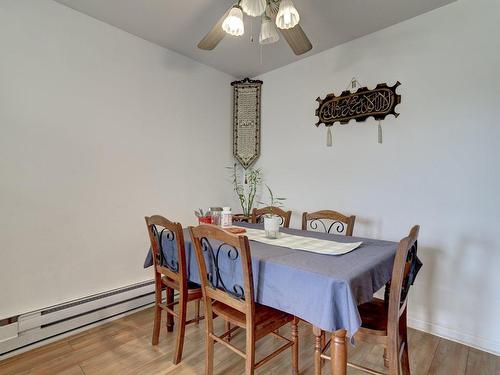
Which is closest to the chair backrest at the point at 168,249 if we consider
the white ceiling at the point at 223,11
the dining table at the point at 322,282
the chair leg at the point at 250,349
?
the dining table at the point at 322,282

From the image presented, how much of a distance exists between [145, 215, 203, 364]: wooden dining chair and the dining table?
0.35m

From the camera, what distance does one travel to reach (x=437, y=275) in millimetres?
2068

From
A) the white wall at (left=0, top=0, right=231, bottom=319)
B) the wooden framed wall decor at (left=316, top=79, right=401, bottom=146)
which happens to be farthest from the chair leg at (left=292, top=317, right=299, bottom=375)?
the wooden framed wall decor at (left=316, top=79, right=401, bottom=146)

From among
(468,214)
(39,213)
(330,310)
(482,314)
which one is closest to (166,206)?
(39,213)

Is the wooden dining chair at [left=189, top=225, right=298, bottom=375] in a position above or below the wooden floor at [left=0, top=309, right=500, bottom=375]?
above

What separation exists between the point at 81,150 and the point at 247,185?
1.86 metres

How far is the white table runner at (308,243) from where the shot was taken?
1477mm

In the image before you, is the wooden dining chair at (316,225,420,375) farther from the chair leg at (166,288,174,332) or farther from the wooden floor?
the chair leg at (166,288,174,332)

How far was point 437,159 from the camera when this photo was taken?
6.74 feet

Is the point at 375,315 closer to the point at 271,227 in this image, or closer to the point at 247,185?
the point at 271,227

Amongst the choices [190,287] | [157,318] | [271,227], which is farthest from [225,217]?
[157,318]

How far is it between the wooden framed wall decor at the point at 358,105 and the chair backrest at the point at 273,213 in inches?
33.3

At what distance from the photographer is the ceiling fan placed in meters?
1.49

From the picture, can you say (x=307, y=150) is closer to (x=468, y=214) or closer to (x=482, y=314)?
(x=468, y=214)
